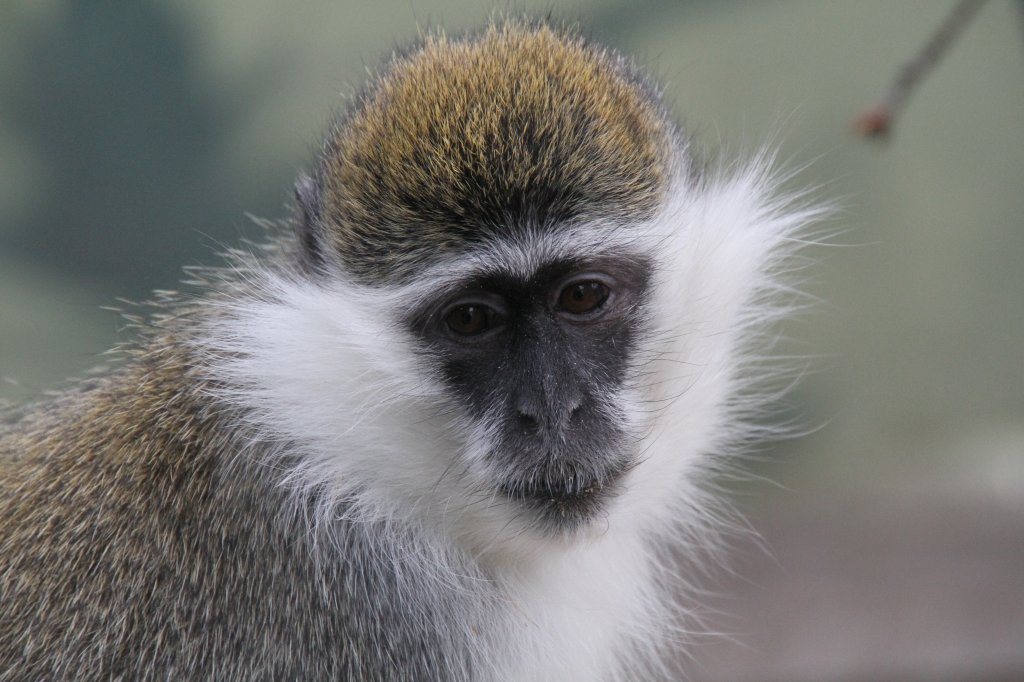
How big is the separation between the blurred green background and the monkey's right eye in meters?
2.08

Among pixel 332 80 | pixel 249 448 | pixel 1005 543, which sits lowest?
pixel 1005 543

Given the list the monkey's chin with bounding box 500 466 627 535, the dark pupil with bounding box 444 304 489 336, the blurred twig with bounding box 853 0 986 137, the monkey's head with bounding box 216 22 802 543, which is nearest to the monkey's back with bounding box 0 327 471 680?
the monkey's head with bounding box 216 22 802 543

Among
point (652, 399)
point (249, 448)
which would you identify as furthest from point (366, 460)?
point (652, 399)

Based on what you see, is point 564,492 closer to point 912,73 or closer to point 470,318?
point 470,318

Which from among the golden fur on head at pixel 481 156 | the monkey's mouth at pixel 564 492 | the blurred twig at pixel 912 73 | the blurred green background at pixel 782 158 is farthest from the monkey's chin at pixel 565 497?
the blurred green background at pixel 782 158

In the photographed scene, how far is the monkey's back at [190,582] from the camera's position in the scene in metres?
2.05

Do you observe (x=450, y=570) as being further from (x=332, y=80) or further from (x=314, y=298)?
(x=332, y=80)

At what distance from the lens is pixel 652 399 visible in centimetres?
215

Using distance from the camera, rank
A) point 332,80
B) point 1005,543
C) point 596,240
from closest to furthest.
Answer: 1. point 596,240
2. point 332,80
3. point 1005,543

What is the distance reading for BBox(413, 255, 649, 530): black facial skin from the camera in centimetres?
195

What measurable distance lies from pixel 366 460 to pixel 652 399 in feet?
1.82

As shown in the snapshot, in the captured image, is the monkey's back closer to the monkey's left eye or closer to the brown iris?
the brown iris

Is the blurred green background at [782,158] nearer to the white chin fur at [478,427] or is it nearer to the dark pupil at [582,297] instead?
the white chin fur at [478,427]

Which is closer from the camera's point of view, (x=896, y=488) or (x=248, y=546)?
(x=248, y=546)
